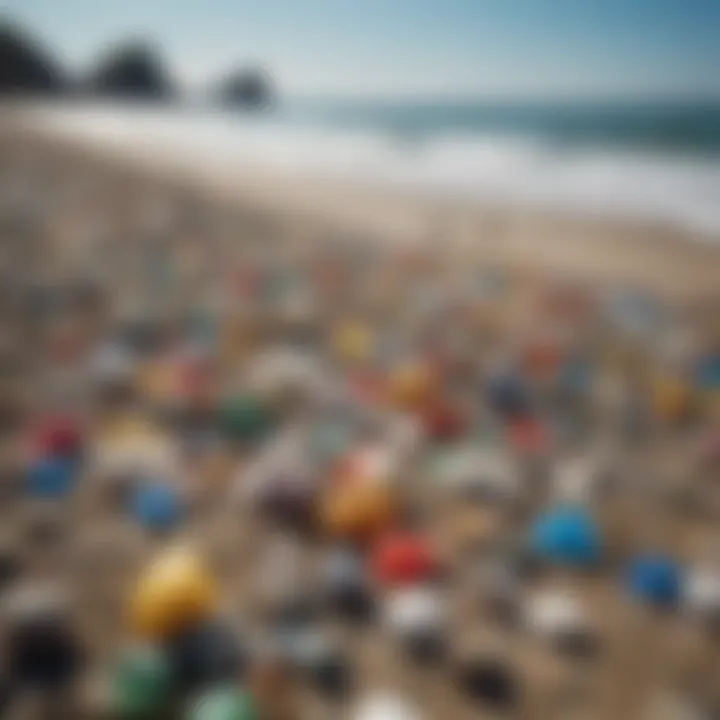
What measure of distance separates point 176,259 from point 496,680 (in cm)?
322

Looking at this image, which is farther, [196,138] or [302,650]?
[196,138]

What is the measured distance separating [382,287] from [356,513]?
2.19 m

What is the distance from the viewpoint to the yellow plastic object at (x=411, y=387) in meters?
2.56

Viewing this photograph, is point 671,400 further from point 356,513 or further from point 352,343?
point 356,513

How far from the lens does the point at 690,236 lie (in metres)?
5.18

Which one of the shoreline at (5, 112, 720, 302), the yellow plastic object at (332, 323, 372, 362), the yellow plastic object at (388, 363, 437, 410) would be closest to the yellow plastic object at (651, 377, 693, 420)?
the yellow plastic object at (388, 363, 437, 410)

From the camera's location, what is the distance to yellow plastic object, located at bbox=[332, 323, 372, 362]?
2.96m

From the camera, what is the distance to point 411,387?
262 cm

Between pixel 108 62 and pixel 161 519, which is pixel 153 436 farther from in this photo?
pixel 108 62

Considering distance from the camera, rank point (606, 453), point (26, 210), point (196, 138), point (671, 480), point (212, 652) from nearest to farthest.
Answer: point (212, 652), point (671, 480), point (606, 453), point (26, 210), point (196, 138)

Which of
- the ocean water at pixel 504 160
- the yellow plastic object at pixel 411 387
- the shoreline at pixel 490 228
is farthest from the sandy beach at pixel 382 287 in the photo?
the ocean water at pixel 504 160

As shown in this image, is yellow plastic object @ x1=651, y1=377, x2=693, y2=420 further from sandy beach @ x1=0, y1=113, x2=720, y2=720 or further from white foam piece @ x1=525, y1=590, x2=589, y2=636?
white foam piece @ x1=525, y1=590, x2=589, y2=636

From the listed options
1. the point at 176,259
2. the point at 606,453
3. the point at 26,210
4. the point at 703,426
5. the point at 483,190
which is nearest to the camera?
the point at 606,453

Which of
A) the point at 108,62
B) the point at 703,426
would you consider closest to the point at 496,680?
the point at 703,426
